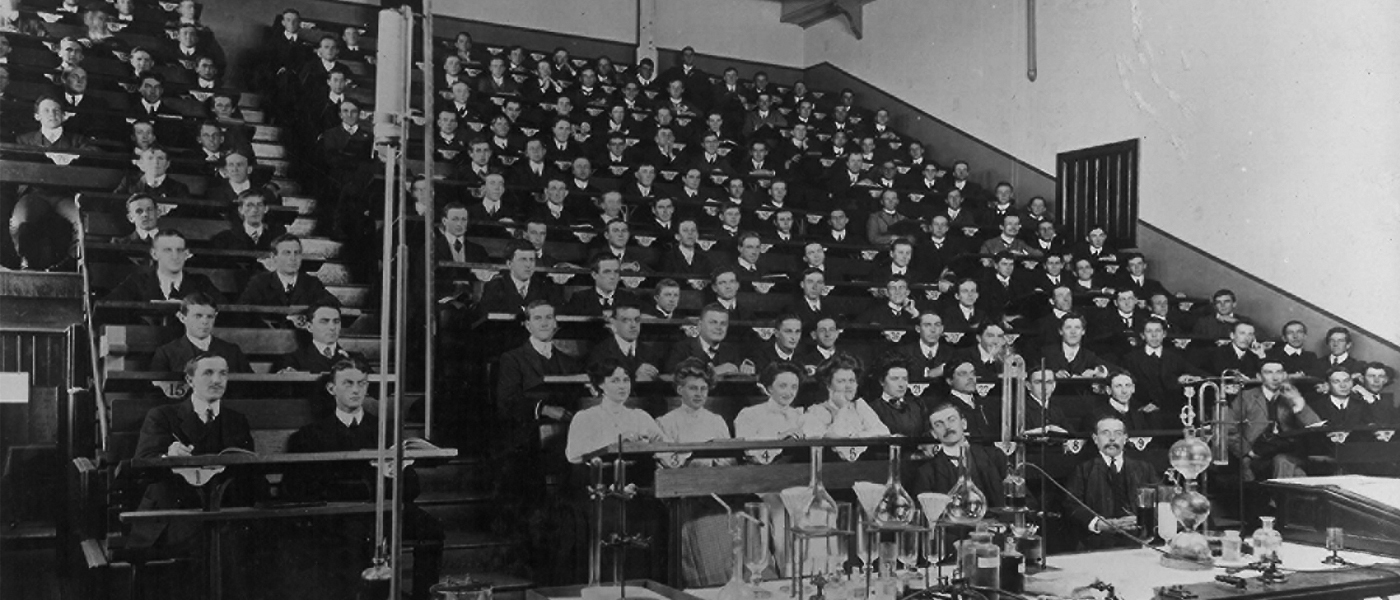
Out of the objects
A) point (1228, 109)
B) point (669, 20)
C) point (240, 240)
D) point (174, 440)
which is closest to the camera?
point (174, 440)

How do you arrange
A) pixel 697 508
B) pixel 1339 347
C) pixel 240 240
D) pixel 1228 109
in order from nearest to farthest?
pixel 697 508 < pixel 240 240 < pixel 1339 347 < pixel 1228 109

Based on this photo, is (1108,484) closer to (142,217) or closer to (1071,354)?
(1071,354)

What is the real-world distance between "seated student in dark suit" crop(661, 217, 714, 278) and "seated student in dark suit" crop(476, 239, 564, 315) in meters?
1.22

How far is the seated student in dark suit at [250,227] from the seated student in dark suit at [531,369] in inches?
65.9

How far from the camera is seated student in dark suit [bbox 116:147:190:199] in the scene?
692 cm

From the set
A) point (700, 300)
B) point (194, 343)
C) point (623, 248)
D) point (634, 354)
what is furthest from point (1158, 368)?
point (194, 343)

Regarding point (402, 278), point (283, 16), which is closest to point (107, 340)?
point (402, 278)

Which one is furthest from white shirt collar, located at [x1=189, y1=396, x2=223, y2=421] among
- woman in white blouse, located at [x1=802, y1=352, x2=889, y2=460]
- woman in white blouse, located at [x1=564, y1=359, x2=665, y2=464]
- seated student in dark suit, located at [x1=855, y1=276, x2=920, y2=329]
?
seated student in dark suit, located at [x1=855, y1=276, x2=920, y2=329]

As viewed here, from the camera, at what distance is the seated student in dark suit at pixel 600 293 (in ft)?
23.1

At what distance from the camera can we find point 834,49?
12.0m

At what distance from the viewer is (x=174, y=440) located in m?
4.79

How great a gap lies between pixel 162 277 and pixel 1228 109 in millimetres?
7519

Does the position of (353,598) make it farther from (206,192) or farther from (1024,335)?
(1024,335)

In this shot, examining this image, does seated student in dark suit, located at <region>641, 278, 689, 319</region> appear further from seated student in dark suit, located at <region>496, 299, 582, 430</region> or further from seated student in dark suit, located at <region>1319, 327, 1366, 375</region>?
seated student in dark suit, located at <region>1319, 327, 1366, 375</region>
